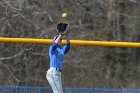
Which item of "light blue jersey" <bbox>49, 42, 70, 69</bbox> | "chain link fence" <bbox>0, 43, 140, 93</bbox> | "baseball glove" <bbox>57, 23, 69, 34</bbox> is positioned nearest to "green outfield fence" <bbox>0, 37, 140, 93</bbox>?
"chain link fence" <bbox>0, 43, 140, 93</bbox>

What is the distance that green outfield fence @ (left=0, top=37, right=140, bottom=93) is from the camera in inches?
358

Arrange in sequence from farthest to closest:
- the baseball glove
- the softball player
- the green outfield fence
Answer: the green outfield fence < the softball player < the baseball glove

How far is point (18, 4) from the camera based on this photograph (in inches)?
551

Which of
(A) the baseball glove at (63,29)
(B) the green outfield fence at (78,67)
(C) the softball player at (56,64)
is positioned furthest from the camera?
(B) the green outfield fence at (78,67)

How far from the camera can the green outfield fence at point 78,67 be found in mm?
9102

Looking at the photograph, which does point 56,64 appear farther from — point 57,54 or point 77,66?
point 77,66

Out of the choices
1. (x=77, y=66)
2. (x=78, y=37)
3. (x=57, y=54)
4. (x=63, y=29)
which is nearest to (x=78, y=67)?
(x=77, y=66)

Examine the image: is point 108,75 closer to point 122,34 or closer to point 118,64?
point 118,64

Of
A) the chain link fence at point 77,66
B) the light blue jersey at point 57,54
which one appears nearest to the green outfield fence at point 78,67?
the chain link fence at point 77,66

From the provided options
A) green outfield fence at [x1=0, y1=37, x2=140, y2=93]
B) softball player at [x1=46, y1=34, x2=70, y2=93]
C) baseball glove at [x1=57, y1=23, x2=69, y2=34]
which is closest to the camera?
baseball glove at [x1=57, y1=23, x2=69, y2=34]

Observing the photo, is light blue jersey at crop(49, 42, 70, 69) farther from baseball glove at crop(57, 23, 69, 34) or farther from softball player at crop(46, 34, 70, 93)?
baseball glove at crop(57, 23, 69, 34)

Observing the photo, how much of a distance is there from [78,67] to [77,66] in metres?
0.07

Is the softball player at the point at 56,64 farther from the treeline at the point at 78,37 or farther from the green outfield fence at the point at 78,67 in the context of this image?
the treeline at the point at 78,37

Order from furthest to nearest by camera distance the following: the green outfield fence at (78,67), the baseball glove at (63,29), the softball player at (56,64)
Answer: the green outfield fence at (78,67), the softball player at (56,64), the baseball glove at (63,29)
